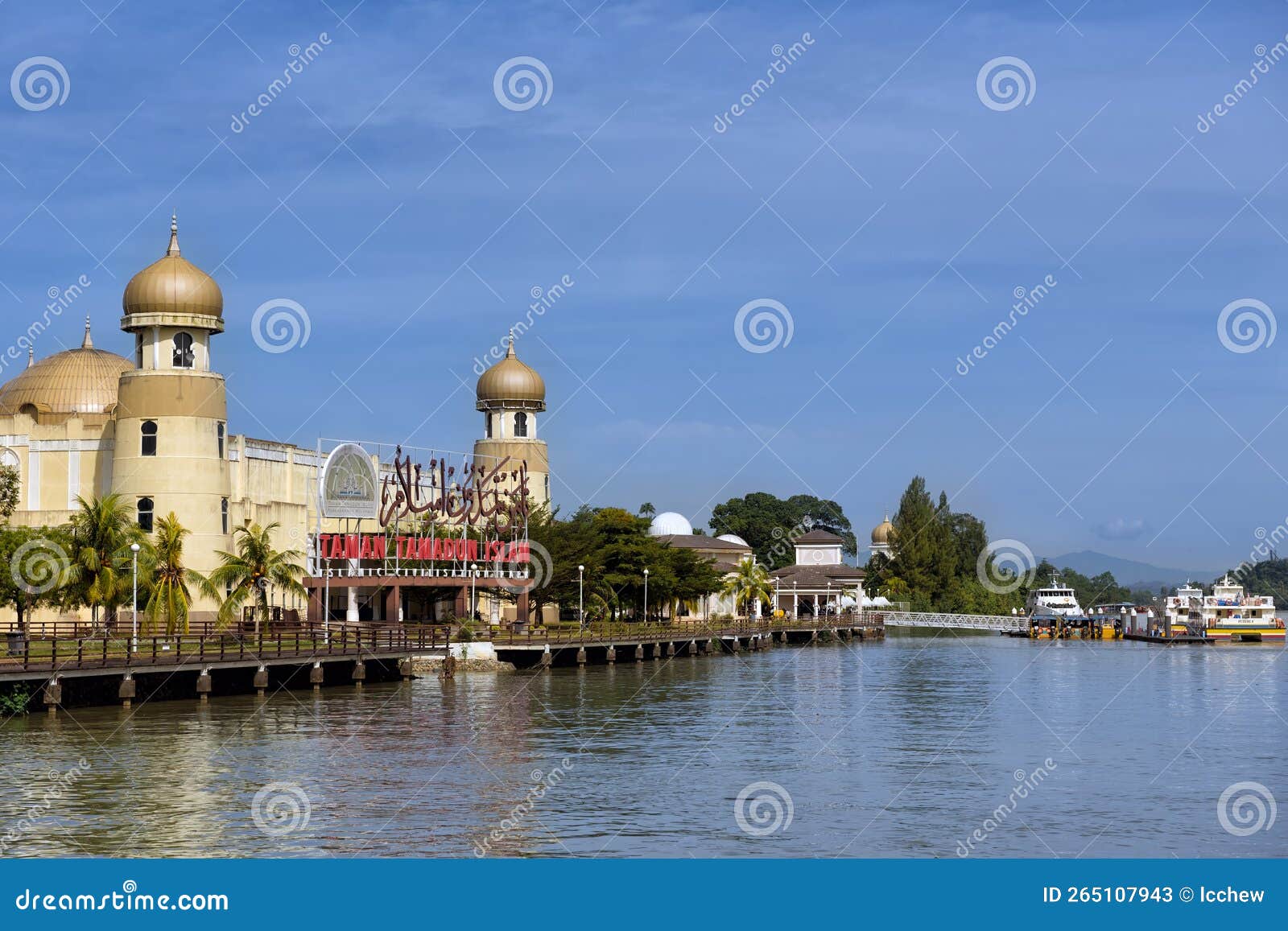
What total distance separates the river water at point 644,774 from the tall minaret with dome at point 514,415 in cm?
5600

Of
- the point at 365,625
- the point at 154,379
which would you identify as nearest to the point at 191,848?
the point at 365,625

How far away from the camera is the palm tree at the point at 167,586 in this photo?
205ft

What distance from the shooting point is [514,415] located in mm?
120062

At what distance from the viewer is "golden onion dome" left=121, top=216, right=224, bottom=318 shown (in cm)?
7762

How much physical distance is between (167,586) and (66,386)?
30578mm

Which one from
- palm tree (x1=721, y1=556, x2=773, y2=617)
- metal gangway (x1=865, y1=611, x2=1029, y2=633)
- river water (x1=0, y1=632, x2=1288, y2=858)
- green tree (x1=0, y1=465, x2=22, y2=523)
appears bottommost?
river water (x1=0, y1=632, x2=1288, y2=858)

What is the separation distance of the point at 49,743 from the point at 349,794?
10.6 metres

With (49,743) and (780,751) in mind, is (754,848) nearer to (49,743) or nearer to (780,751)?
(780,751)

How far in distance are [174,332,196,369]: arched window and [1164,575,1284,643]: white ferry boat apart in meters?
78.4

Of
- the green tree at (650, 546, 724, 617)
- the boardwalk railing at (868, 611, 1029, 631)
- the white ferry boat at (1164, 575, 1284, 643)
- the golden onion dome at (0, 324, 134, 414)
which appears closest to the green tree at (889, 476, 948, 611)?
the boardwalk railing at (868, 611, 1029, 631)

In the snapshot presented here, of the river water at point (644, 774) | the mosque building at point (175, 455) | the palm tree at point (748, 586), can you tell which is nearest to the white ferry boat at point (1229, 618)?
the palm tree at point (748, 586)

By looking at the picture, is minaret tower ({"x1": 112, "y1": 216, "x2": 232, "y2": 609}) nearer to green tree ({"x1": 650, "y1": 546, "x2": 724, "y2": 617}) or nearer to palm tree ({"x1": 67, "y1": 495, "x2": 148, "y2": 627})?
palm tree ({"x1": 67, "y1": 495, "x2": 148, "y2": 627})

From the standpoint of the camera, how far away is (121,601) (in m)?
63.0

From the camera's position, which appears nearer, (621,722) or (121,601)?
(621,722)
